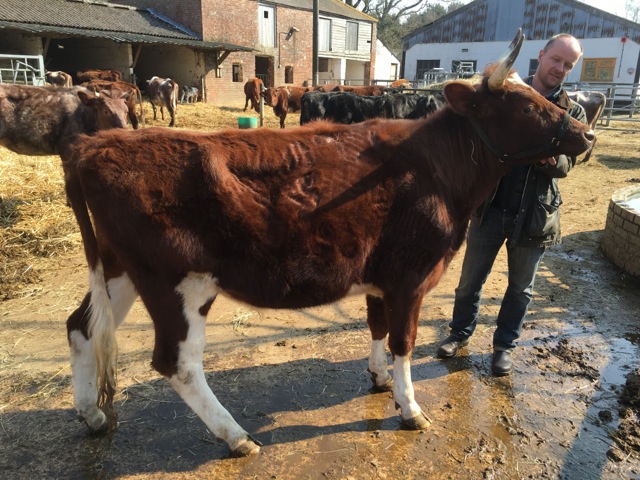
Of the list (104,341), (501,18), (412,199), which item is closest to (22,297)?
(104,341)

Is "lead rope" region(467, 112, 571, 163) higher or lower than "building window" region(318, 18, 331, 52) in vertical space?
lower

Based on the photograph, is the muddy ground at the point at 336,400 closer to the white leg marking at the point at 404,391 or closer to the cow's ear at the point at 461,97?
the white leg marking at the point at 404,391

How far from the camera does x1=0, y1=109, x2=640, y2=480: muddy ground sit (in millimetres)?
2730

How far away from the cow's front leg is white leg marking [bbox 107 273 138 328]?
159cm

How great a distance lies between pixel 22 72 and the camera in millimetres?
17562

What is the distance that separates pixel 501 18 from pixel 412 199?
38.6 m

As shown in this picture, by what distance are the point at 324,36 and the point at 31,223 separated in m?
35.0

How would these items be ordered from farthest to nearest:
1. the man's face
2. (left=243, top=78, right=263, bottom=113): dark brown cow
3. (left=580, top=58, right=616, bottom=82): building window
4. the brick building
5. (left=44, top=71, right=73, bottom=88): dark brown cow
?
(left=580, top=58, right=616, bottom=82): building window
(left=243, top=78, right=263, bottom=113): dark brown cow
the brick building
(left=44, top=71, right=73, bottom=88): dark brown cow
the man's face

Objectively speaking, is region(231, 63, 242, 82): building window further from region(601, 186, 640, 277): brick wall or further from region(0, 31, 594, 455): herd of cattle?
region(0, 31, 594, 455): herd of cattle

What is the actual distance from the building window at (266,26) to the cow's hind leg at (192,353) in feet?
107

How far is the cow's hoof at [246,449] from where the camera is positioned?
9.03ft

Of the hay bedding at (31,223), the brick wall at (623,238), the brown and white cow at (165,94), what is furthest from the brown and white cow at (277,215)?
the brown and white cow at (165,94)

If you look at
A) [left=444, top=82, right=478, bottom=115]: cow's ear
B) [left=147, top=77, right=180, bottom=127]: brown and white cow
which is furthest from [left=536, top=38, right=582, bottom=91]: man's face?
[left=147, top=77, right=180, bottom=127]: brown and white cow

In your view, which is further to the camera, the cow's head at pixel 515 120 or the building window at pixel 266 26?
the building window at pixel 266 26
